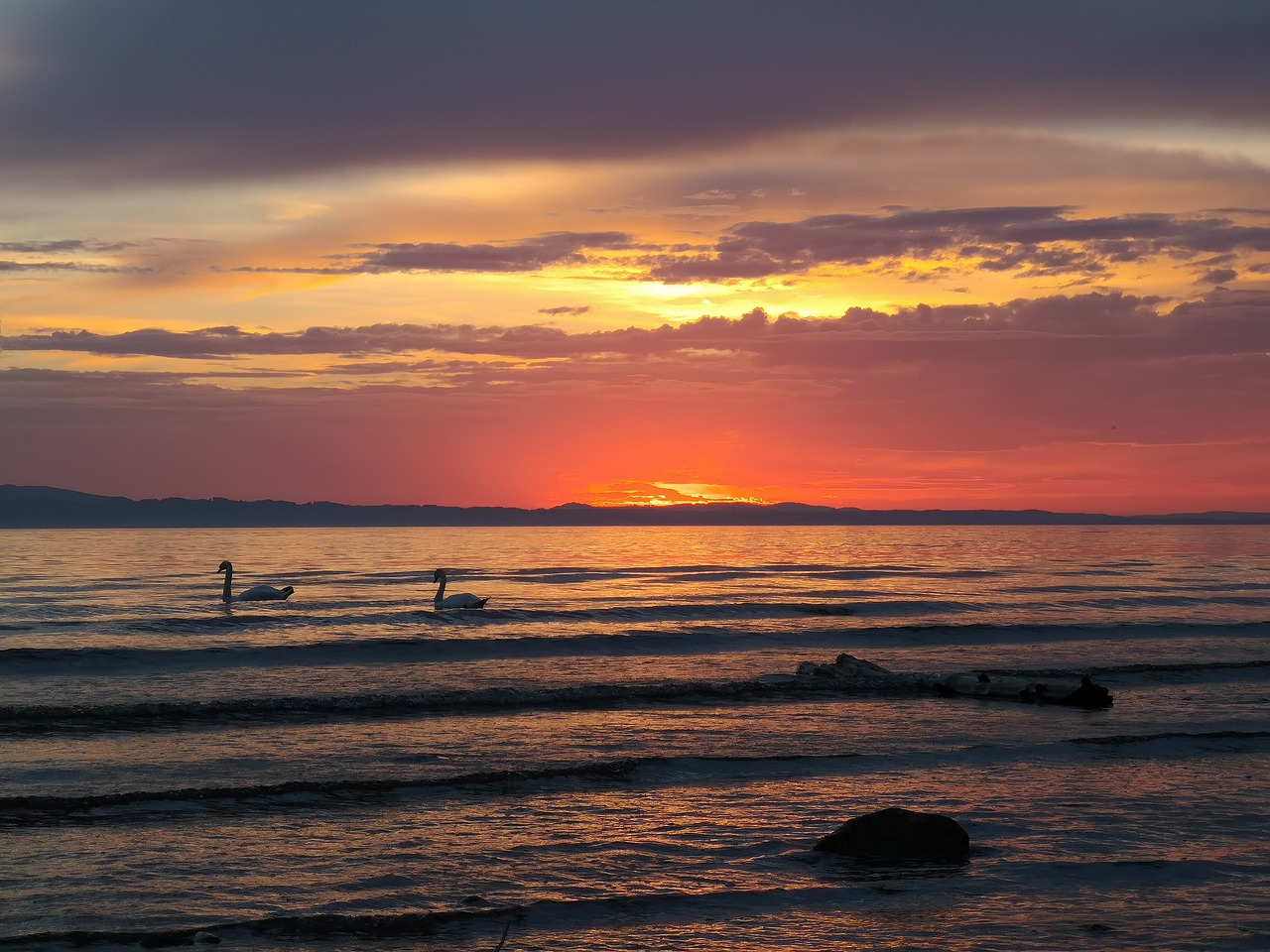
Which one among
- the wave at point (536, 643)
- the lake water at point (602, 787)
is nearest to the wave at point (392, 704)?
the lake water at point (602, 787)

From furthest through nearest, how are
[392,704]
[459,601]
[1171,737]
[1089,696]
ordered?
[459,601] → [392,704] → [1089,696] → [1171,737]

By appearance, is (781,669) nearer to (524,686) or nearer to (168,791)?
(524,686)

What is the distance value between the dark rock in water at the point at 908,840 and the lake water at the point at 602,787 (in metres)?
0.23

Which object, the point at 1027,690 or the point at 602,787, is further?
the point at 1027,690

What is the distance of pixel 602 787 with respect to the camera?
50.5 feet

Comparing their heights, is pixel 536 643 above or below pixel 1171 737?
below

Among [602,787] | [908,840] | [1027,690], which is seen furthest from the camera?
[1027,690]

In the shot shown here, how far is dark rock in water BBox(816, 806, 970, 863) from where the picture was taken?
39.3ft

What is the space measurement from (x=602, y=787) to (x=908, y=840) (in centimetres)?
474

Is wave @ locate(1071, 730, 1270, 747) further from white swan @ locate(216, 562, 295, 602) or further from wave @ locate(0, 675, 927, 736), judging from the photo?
white swan @ locate(216, 562, 295, 602)

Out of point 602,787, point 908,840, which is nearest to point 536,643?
point 602,787

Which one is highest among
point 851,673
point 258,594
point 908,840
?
point 908,840

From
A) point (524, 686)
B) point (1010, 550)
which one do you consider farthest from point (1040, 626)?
point (1010, 550)

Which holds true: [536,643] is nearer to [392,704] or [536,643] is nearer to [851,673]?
[851,673]
